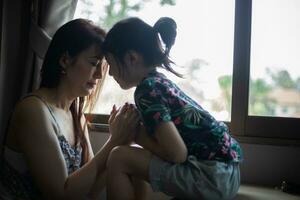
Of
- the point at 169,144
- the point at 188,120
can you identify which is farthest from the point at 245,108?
the point at 169,144

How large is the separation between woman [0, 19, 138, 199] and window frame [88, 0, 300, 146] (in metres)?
Result: 0.60

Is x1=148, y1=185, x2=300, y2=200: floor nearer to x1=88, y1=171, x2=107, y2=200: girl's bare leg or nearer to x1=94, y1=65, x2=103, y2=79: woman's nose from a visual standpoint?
x1=88, y1=171, x2=107, y2=200: girl's bare leg

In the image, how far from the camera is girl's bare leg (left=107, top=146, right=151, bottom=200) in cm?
115

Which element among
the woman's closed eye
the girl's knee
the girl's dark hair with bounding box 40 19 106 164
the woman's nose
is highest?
the girl's dark hair with bounding box 40 19 106 164

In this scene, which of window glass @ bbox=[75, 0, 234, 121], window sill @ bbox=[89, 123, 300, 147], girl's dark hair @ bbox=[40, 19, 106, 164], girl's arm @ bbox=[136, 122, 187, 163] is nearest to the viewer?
girl's arm @ bbox=[136, 122, 187, 163]

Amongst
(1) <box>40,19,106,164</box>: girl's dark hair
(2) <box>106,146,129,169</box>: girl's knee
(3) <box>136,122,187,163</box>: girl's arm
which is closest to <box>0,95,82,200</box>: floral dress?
(1) <box>40,19,106,164</box>: girl's dark hair

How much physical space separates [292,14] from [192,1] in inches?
17.6

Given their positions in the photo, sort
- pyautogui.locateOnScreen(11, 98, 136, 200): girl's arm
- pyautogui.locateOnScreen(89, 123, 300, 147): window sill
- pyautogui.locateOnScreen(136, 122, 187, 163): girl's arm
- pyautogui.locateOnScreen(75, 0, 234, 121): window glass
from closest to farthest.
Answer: pyautogui.locateOnScreen(136, 122, 187, 163): girl's arm < pyautogui.locateOnScreen(11, 98, 136, 200): girl's arm < pyautogui.locateOnScreen(89, 123, 300, 147): window sill < pyautogui.locateOnScreen(75, 0, 234, 121): window glass

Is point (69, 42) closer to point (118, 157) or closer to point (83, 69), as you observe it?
point (83, 69)

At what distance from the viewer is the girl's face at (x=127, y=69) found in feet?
4.19

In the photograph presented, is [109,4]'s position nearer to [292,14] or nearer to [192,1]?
[192,1]

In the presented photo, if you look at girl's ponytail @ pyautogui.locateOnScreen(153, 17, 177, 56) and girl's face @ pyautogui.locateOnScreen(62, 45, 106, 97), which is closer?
girl's ponytail @ pyautogui.locateOnScreen(153, 17, 177, 56)

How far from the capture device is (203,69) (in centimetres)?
179

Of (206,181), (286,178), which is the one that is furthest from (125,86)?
(286,178)
